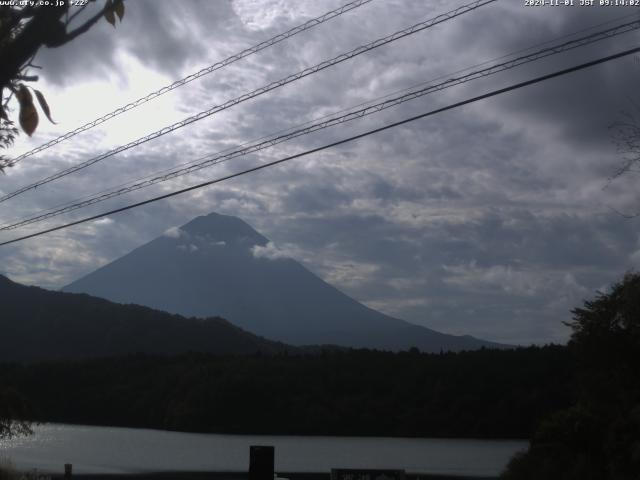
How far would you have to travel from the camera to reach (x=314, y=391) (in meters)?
104

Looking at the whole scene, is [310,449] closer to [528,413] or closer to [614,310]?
[528,413]

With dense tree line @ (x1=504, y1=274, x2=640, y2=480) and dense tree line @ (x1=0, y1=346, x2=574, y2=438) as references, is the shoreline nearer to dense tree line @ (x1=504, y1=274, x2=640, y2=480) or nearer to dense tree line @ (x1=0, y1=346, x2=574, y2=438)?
dense tree line @ (x1=504, y1=274, x2=640, y2=480)

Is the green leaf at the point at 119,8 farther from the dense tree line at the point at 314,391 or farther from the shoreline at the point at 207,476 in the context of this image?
the dense tree line at the point at 314,391

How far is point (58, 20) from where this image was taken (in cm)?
452

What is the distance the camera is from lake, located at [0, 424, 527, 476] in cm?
6556

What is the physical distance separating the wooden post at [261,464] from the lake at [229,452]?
44.6 metres

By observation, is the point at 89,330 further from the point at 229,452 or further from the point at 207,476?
the point at 207,476

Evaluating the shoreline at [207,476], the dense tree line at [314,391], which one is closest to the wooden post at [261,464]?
the shoreline at [207,476]

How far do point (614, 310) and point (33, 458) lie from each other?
2073 inches

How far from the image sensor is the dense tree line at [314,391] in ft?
304

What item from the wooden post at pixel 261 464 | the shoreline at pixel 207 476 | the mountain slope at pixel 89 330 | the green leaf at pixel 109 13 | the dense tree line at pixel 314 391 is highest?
the mountain slope at pixel 89 330

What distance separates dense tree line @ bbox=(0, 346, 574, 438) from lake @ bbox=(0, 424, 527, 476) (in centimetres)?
329

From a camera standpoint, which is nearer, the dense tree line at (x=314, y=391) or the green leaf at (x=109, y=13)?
the green leaf at (x=109, y=13)

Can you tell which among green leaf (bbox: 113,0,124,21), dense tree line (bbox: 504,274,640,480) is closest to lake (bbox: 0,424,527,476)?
dense tree line (bbox: 504,274,640,480)
